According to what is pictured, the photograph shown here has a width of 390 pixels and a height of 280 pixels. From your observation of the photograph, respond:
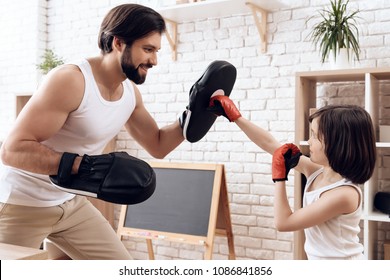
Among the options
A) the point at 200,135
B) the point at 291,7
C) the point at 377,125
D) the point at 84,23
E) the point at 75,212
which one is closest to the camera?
the point at 75,212

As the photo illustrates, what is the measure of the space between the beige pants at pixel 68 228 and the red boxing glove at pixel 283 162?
0.73 m

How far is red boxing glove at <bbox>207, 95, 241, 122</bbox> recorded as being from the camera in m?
1.96

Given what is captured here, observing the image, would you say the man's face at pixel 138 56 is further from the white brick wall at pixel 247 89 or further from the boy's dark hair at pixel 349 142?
the white brick wall at pixel 247 89

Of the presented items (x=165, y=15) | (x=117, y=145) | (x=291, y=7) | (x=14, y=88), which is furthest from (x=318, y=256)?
(x=14, y=88)

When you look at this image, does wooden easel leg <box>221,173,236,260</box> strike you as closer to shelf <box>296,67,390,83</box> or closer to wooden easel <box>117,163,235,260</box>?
wooden easel <box>117,163,235,260</box>

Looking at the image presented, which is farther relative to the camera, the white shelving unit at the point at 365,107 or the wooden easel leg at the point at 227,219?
the wooden easel leg at the point at 227,219

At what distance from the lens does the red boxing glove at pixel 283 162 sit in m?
1.77

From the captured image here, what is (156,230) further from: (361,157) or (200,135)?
(361,157)

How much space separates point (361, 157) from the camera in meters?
1.69

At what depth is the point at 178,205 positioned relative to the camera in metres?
3.19

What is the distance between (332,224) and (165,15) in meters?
2.14

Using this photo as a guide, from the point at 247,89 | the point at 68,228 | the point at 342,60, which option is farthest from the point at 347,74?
the point at 68,228

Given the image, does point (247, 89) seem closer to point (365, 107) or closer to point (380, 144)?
point (365, 107)

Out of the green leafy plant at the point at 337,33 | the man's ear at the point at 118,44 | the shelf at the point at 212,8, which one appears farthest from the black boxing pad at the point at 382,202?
the man's ear at the point at 118,44
